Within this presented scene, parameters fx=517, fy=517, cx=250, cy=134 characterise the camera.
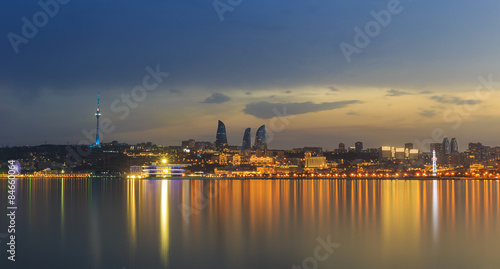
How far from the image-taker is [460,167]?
123750 mm

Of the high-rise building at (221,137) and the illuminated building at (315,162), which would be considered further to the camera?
the high-rise building at (221,137)

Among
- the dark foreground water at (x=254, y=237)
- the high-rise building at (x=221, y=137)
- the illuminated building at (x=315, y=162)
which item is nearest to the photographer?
the dark foreground water at (x=254, y=237)

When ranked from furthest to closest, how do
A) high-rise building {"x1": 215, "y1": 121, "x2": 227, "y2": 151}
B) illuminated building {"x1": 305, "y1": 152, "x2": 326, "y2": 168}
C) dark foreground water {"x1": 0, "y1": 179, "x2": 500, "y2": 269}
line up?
high-rise building {"x1": 215, "y1": 121, "x2": 227, "y2": 151}
illuminated building {"x1": 305, "y1": 152, "x2": 326, "y2": 168}
dark foreground water {"x1": 0, "y1": 179, "x2": 500, "y2": 269}

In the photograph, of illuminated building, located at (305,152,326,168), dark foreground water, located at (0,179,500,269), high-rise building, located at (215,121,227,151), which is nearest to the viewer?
dark foreground water, located at (0,179,500,269)

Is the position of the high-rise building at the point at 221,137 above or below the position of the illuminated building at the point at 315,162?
above

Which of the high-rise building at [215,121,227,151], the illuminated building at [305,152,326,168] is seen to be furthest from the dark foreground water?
the high-rise building at [215,121,227,151]

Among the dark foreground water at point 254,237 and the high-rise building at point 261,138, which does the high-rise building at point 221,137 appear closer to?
the high-rise building at point 261,138

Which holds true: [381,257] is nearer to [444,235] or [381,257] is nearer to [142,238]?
[444,235]

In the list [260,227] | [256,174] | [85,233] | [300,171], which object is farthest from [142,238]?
[300,171]

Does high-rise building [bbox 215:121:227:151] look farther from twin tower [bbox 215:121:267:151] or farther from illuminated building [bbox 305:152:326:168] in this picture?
illuminated building [bbox 305:152:326:168]

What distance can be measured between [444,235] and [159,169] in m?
81.8

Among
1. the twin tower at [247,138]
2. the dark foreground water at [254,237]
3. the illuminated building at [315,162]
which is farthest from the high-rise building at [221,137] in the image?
the dark foreground water at [254,237]

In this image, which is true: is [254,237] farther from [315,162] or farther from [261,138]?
[261,138]

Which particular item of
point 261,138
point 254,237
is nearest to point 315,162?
point 261,138
